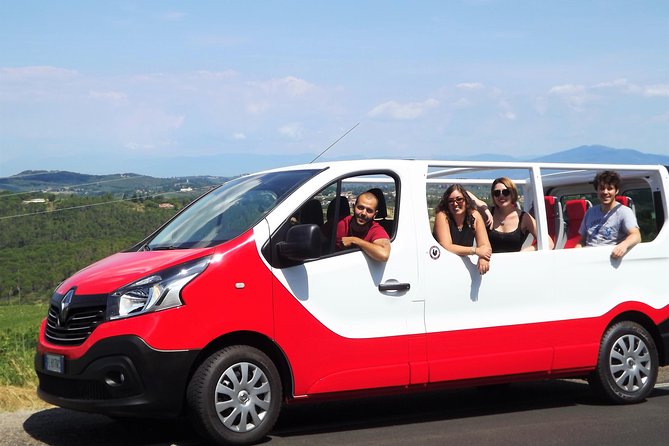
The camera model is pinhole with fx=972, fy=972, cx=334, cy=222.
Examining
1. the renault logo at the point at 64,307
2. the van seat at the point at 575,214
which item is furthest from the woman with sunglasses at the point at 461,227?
the renault logo at the point at 64,307

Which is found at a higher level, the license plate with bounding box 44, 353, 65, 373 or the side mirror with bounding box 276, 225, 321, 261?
the side mirror with bounding box 276, 225, 321, 261

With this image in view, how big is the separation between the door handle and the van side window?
0.38 metres

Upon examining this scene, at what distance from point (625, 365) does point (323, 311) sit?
3072mm

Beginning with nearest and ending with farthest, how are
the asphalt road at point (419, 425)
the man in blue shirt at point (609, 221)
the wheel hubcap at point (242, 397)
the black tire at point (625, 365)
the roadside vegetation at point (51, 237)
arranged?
the wheel hubcap at point (242, 397) < the asphalt road at point (419, 425) < the black tire at point (625, 365) < the man in blue shirt at point (609, 221) < the roadside vegetation at point (51, 237)

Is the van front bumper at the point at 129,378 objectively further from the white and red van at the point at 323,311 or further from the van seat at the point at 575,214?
the van seat at the point at 575,214

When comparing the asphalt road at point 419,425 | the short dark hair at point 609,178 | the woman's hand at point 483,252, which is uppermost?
the short dark hair at point 609,178

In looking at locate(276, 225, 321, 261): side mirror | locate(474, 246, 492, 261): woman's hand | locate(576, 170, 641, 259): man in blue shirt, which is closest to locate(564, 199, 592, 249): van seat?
locate(576, 170, 641, 259): man in blue shirt

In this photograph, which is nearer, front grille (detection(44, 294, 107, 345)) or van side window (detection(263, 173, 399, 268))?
front grille (detection(44, 294, 107, 345))

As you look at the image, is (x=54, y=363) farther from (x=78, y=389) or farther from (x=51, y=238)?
(x=51, y=238)

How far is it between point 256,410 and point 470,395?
10.5ft

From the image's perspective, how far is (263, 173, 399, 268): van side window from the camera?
22.9 feet

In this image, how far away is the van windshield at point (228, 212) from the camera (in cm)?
706

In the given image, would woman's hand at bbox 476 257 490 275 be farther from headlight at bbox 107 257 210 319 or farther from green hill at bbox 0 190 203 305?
green hill at bbox 0 190 203 305

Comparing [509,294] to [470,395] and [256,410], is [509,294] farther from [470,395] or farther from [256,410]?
[256,410]
